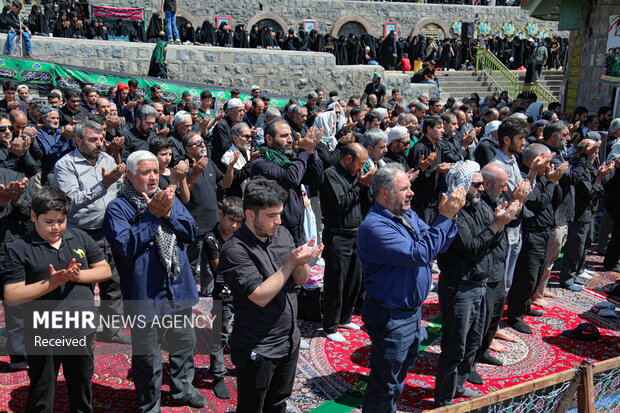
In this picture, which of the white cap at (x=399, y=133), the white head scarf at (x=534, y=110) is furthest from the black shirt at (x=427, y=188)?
the white head scarf at (x=534, y=110)

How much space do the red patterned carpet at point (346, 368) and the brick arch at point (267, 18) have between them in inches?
870

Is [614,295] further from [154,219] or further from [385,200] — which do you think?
[154,219]

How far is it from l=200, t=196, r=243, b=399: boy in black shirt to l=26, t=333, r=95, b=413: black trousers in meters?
1.03

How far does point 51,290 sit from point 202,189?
2.43 metres

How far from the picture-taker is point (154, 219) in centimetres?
380

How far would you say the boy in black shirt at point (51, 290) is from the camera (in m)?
3.53

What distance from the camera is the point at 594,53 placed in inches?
495

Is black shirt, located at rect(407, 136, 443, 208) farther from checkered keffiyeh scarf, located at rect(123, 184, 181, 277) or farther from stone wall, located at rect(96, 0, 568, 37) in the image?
stone wall, located at rect(96, 0, 568, 37)

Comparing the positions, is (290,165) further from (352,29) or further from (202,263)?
(352,29)

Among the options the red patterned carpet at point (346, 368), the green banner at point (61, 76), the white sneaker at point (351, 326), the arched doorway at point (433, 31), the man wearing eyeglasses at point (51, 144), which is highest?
the arched doorway at point (433, 31)

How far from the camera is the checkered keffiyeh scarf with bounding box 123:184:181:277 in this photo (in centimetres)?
380

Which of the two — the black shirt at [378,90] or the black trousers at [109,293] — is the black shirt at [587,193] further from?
the black shirt at [378,90]

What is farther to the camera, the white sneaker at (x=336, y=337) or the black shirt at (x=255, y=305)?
the white sneaker at (x=336, y=337)

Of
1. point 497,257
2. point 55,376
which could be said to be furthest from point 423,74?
point 55,376
